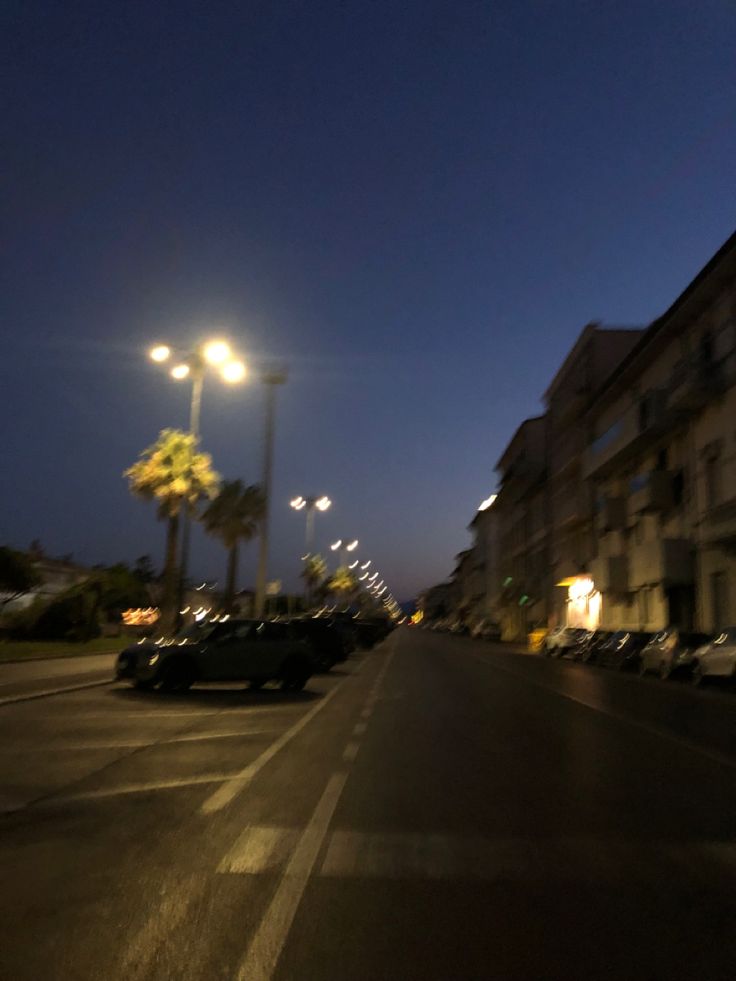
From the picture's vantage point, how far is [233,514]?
187 ft

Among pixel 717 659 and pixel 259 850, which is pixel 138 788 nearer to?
pixel 259 850

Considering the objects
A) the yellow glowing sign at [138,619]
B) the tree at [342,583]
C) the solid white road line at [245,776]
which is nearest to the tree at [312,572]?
the tree at [342,583]

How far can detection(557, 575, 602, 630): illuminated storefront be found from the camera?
56656 mm

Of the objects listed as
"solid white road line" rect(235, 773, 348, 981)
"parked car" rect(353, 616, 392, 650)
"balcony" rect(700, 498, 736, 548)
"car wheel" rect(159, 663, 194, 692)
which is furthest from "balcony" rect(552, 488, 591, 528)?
"solid white road line" rect(235, 773, 348, 981)

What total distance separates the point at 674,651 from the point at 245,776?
21850 mm

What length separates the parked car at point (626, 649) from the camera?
35.4 metres

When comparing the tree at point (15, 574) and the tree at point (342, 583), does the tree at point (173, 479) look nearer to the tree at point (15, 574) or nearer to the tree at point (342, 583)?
the tree at point (15, 574)

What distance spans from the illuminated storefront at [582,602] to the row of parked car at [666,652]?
12047 millimetres

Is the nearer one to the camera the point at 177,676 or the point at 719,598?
the point at 177,676

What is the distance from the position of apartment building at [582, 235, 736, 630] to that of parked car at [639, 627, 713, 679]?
4.50m

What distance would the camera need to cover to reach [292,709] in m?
18.4

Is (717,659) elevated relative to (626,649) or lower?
lower

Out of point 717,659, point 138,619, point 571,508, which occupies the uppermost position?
point 571,508

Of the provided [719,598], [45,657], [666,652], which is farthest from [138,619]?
[666,652]
